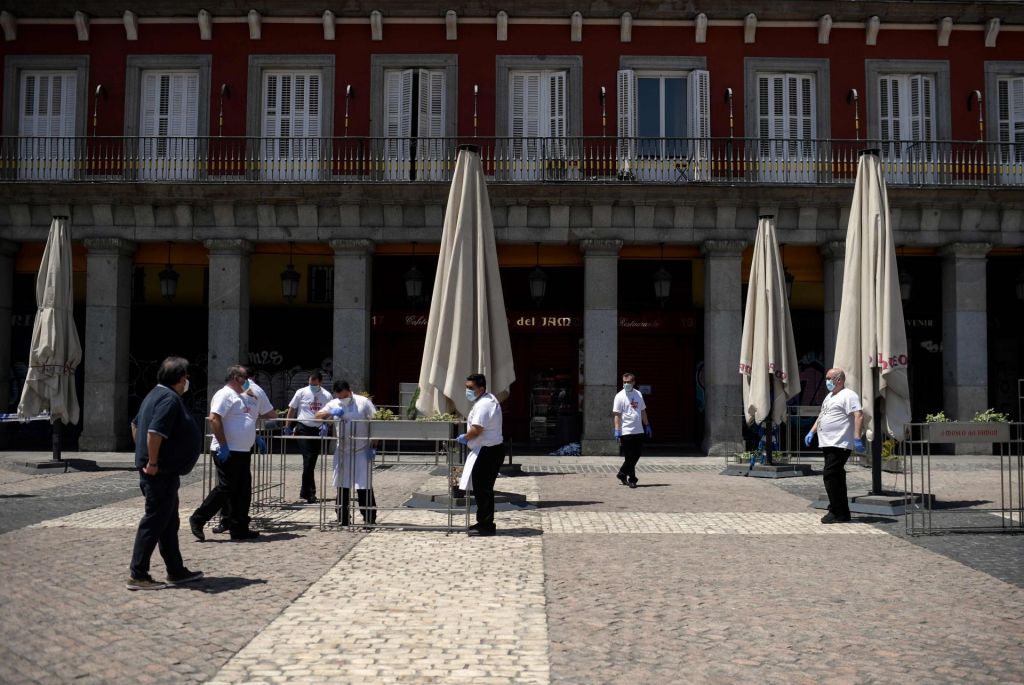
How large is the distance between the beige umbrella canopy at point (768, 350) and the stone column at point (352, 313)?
855 cm

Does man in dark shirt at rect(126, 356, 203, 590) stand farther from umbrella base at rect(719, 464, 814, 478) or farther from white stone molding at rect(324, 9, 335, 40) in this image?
white stone molding at rect(324, 9, 335, 40)

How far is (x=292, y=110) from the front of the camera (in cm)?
2219

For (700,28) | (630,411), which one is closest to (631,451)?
(630,411)

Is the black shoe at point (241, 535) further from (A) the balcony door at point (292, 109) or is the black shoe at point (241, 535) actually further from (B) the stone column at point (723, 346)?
(A) the balcony door at point (292, 109)

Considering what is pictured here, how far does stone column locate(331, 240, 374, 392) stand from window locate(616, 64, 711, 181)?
6.39m

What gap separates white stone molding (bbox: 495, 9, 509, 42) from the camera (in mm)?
21688

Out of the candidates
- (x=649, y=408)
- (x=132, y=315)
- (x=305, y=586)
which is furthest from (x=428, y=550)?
(x=132, y=315)

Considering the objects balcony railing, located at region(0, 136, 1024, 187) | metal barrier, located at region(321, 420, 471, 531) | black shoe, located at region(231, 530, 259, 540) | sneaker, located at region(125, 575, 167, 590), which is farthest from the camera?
balcony railing, located at region(0, 136, 1024, 187)

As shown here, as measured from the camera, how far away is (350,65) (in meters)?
22.1

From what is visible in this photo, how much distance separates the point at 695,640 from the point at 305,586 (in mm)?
3025

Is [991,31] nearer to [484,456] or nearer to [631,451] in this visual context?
[631,451]

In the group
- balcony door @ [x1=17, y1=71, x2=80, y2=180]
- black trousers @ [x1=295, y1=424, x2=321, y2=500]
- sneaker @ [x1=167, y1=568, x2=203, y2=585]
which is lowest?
sneaker @ [x1=167, y1=568, x2=203, y2=585]

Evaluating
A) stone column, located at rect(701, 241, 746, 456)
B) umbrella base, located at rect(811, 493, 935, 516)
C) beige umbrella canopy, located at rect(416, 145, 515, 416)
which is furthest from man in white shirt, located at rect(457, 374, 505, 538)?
stone column, located at rect(701, 241, 746, 456)

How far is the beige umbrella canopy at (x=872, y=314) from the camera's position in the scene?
11547 mm
